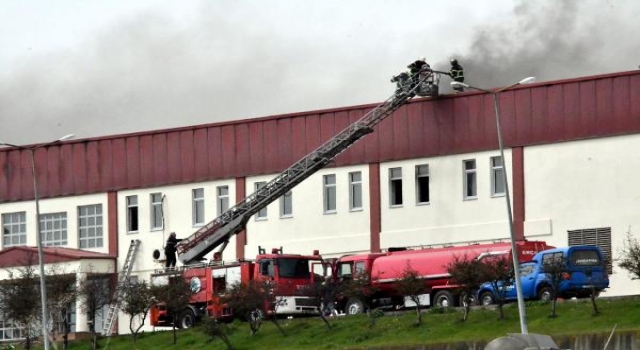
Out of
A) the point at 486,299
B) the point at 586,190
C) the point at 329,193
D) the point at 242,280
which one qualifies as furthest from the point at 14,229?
the point at 486,299

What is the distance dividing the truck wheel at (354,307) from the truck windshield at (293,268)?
7.74ft

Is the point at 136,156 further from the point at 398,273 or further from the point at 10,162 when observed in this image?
the point at 398,273

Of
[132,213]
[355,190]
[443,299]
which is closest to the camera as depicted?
[443,299]

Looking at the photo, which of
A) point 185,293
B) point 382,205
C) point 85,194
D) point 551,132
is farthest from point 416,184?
point 85,194

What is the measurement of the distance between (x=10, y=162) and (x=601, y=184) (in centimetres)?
3467

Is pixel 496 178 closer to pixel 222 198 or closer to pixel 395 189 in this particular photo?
pixel 395 189

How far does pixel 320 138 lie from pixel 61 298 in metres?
14.7

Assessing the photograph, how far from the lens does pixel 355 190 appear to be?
79750mm

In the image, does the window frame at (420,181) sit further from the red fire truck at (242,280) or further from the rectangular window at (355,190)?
the red fire truck at (242,280)

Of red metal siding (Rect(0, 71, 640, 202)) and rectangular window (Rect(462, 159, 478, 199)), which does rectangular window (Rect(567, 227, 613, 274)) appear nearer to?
red metal siding (Rect(0, 71, 640, 202))

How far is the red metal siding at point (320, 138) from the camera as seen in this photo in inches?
2864

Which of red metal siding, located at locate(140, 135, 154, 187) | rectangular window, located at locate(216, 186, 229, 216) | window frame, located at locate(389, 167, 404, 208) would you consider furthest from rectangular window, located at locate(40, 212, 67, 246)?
window frame, located at locate(389, 167, 404, 208)

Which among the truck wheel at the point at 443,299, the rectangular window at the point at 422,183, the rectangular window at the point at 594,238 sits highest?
the rectangular window at the point at 422,183

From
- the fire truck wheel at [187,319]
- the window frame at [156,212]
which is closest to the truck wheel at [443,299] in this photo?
the fire truck wheel at [187,319]
